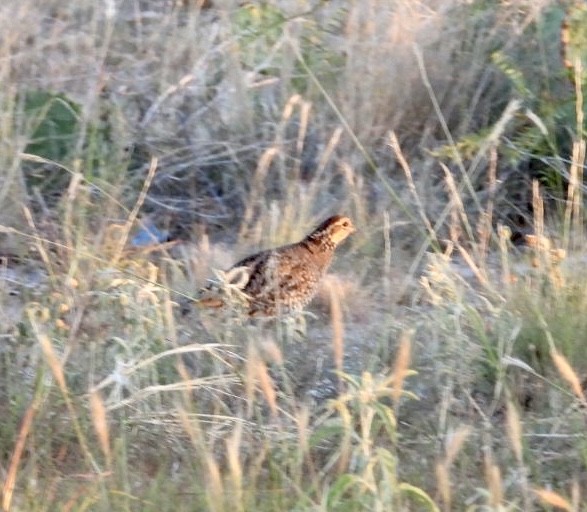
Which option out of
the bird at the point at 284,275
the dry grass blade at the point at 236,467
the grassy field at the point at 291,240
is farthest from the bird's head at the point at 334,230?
the dry grass blade at the point at 236,467

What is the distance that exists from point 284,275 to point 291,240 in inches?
29.2

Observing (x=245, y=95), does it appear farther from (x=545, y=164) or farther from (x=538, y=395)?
(x=538, y=395)

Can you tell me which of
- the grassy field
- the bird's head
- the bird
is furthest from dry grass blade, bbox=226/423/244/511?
the bird's head

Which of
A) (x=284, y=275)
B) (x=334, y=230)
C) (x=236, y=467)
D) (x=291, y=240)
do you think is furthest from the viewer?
(x=291, y=240)

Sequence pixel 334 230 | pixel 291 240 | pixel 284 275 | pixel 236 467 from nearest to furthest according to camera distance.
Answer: pixel 236 467, pixel 284 275, pixel 334 230, pixel 291 240

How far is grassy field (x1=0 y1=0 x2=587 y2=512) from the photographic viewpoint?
3.18 m

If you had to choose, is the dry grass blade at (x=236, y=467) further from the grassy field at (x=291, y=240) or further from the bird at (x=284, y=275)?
the bird at (x=284, y=275)

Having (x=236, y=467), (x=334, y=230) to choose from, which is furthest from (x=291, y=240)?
(x=236, y=467)

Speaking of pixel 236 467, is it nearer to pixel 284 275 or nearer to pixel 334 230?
pixel 284 275

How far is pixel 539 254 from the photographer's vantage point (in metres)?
4.25

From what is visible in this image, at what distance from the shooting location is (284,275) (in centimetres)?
475

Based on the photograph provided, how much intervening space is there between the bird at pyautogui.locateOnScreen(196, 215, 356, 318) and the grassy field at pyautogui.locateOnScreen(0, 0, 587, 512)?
0.10m

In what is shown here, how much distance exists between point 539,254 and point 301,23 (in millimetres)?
2592

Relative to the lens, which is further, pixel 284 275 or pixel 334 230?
pixel 334 230
